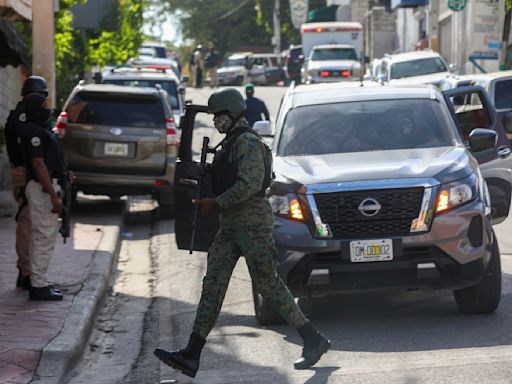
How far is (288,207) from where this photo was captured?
9789 millimetres

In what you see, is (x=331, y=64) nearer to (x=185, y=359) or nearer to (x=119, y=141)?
(x=119, y=141)

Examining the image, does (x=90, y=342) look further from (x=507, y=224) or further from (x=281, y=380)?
(x=507, y=224)

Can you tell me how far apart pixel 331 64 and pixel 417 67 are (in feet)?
41.3

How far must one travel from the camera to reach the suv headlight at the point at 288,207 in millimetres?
9750

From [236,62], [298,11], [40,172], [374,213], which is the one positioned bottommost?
[374,213]

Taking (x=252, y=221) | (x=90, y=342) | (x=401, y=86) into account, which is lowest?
(x=90, y=342)

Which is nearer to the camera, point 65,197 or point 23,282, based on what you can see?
point 65,197

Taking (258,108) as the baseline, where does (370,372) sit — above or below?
below

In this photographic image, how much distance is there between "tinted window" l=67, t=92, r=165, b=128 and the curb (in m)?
3.40

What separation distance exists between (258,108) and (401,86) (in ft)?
33.6

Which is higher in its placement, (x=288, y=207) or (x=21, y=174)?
(x=21, y=174)

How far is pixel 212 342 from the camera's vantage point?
9.80 metres

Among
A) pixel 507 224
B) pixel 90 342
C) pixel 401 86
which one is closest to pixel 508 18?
pixel 507 224

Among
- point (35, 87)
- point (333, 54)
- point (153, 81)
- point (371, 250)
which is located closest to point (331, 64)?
point (333, 54)
